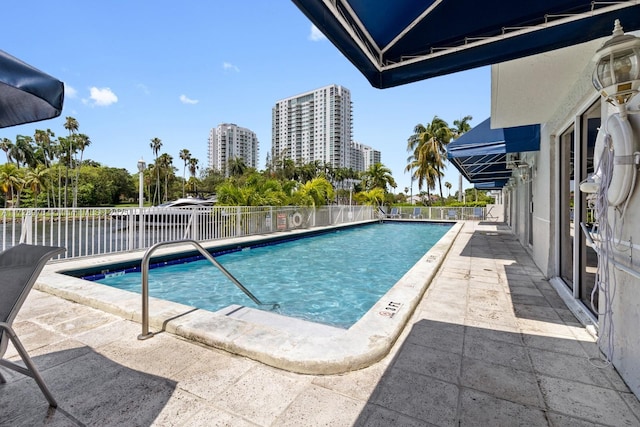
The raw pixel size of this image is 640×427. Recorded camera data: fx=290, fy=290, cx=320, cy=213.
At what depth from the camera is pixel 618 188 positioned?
5.98 feet

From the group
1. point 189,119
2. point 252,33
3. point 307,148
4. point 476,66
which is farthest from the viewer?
point 307,148

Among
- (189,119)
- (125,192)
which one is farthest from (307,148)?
(189,119)

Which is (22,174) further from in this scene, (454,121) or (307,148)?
(307,148)

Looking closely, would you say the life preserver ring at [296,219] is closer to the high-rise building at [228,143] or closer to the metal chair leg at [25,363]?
the metal chair leg at [25,363]

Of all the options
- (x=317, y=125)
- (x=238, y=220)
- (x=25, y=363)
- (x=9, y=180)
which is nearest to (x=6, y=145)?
(x=9, y=180)

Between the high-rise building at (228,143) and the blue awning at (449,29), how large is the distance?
80.4 metres

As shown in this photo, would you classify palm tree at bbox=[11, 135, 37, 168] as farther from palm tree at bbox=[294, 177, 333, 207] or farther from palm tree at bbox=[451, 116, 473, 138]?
palm tree at bbox=[451, 116, 473, 138]

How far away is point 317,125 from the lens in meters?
80.9

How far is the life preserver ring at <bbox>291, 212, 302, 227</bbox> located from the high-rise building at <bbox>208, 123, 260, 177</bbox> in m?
70.5

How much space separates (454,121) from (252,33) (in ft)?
97.7

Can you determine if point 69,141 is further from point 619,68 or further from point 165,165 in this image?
point 619,68

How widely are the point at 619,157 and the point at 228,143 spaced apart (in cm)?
8652

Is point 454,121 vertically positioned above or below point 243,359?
above

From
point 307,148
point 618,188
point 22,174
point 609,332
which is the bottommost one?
point 609,332
